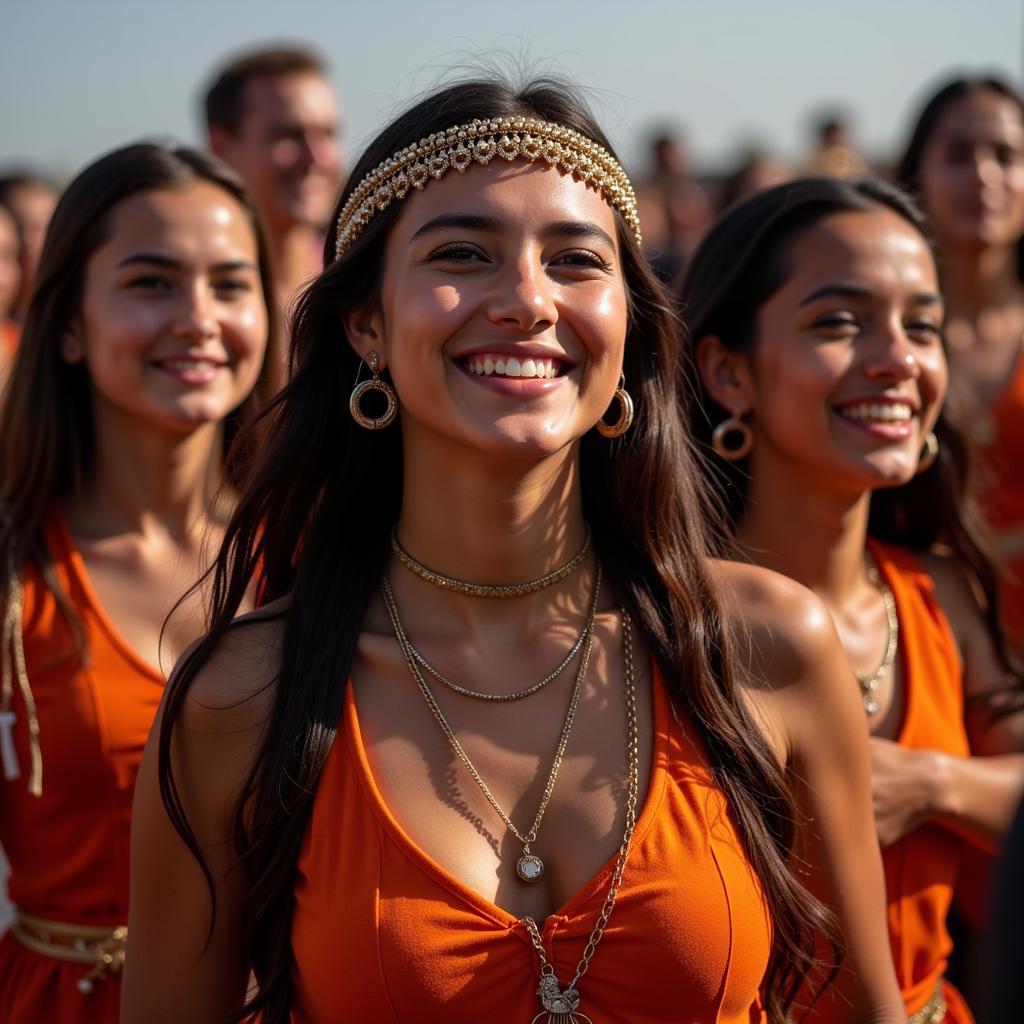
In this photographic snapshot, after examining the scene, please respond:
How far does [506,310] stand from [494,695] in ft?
2.30

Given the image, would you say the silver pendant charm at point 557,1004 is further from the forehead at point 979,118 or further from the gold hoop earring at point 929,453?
the forehead at point 979,118

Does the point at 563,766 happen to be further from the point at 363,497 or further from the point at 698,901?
the point at 363,497

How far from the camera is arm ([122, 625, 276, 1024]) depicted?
8.27 ft

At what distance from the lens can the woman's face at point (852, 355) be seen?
3260 millimetres

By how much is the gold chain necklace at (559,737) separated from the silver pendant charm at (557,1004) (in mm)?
176

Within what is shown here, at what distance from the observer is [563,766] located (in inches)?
99.2

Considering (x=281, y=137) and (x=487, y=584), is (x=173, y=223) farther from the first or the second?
(x=281, y=137)

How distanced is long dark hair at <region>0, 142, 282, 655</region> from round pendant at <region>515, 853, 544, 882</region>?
168cm

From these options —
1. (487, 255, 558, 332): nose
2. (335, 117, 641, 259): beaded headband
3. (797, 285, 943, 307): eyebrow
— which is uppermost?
(335, 117, 641, 259): beaded headband

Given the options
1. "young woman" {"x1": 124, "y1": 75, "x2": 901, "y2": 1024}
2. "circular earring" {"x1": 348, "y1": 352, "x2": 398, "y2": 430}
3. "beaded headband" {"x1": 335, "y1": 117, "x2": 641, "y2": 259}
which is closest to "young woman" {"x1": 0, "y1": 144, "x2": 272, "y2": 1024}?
"circular earring" {"x1": 348, "y1": 352, "x2": 398, "y2": 430}

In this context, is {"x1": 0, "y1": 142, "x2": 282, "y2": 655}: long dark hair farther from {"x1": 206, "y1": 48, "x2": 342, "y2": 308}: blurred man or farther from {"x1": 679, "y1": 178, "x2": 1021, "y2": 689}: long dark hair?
{"x1": 206, "y1": 48, "x2": 342, "y2": 308}: blurred man

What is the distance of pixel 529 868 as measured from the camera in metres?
2.38

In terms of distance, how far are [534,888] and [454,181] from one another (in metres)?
1.26

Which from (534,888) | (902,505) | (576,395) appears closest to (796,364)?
(902,505)
